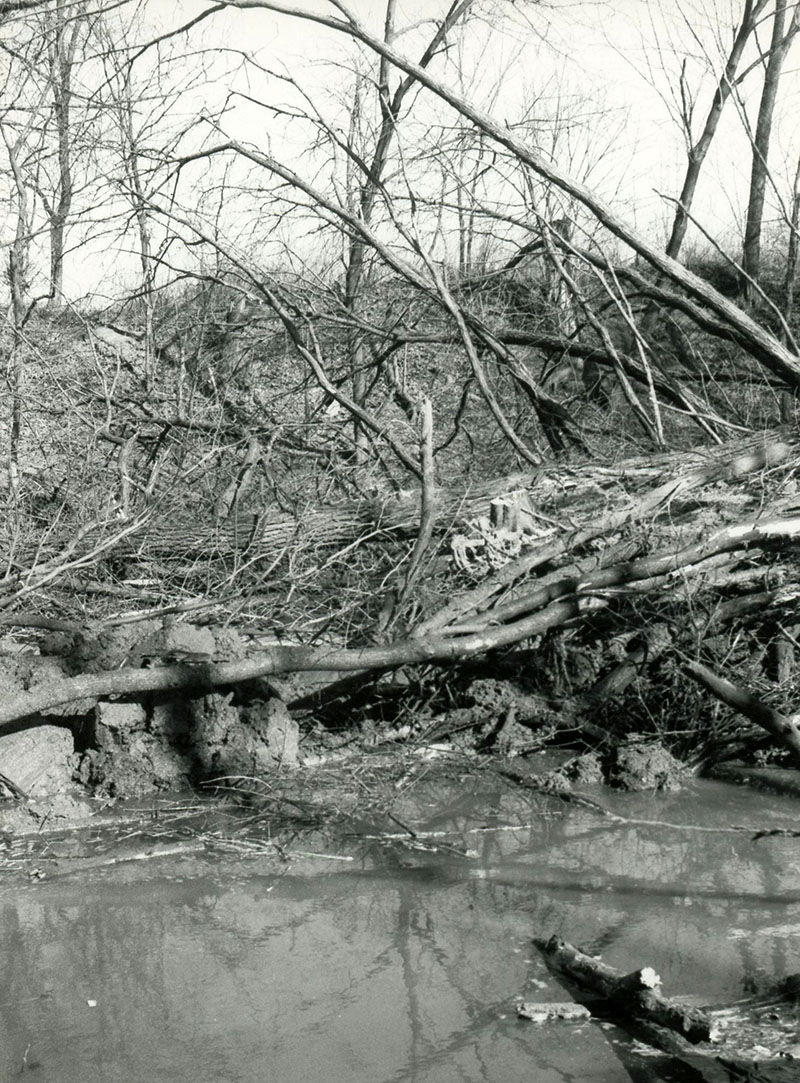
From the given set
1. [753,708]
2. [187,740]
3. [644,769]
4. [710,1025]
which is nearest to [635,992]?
[710,1025]

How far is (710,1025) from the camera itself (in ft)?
8.95

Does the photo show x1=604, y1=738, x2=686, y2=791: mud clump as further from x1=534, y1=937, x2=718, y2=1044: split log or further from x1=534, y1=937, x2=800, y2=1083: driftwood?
x1=534, y1=937, x2=800, y2=1083: driftwood

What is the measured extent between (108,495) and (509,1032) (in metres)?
5.02

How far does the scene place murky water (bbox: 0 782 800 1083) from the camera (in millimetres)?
2764

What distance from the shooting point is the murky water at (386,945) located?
276 cm

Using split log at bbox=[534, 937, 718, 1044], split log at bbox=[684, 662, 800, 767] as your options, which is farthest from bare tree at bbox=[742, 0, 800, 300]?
split log at bbox=[534, 937, 718, 1044]

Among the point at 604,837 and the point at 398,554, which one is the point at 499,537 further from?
the point at 604,837

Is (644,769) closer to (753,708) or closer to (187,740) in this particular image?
(753,708)

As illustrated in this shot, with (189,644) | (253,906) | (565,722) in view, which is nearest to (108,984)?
(253,906)

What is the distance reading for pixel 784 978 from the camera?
312 centimetres

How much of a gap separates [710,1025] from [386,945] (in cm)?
102

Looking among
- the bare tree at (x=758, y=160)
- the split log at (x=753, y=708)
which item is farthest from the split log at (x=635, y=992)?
the bare tree at (x=758, y=160)

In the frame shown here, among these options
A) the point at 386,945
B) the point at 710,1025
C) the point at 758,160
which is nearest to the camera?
the point at 710,1025

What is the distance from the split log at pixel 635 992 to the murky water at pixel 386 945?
7cm
